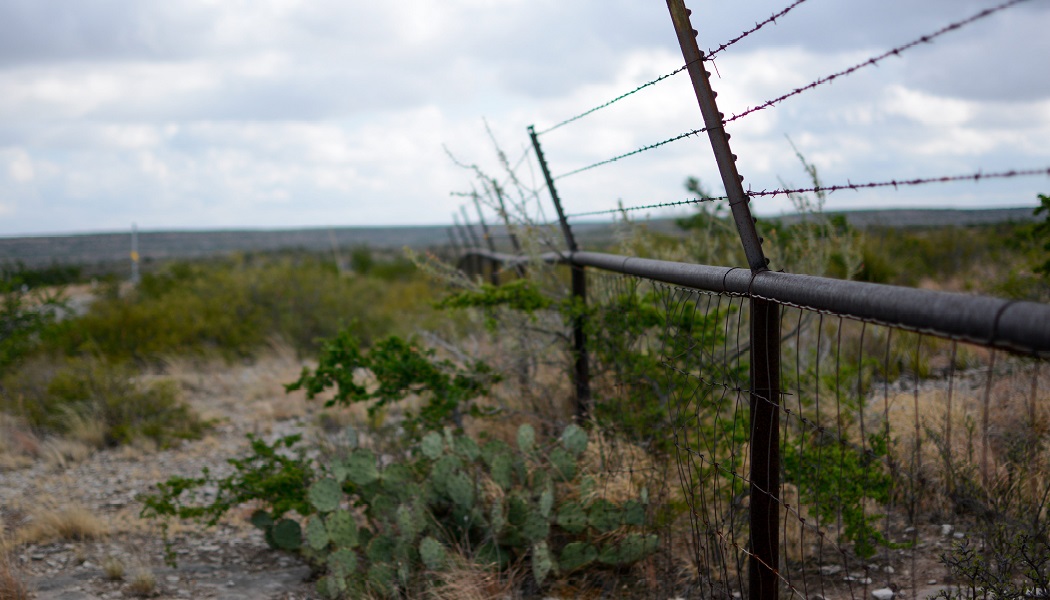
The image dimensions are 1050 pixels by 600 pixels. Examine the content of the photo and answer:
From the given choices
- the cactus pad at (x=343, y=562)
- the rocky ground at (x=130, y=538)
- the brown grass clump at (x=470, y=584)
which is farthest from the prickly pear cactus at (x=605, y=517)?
the rocky ground at (x=130, y=538)

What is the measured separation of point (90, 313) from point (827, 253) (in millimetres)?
10970

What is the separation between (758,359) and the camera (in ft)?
8.09

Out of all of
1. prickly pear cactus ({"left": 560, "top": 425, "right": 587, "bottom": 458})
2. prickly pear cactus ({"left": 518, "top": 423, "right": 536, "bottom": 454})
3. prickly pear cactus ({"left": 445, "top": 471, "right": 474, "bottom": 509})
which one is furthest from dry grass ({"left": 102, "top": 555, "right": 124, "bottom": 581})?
prickly pear cactus ({"left": 560, "top": 425, "right": 587, "bottom": 458})

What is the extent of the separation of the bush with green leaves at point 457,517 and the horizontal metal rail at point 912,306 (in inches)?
63.5

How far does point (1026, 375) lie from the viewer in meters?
5.35

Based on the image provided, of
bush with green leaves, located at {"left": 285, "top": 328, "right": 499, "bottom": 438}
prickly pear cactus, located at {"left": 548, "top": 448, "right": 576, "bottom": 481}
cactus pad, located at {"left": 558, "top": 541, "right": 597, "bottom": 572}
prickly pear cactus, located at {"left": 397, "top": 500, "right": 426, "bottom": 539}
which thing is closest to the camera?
cactus pad, located at {"left": 558, "top": 541, "right": 597, "bottom": 572}

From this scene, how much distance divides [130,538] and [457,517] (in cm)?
229

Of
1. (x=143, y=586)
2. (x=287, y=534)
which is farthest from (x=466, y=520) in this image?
(x=143, y=586)

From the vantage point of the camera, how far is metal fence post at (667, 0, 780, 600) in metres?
2.45

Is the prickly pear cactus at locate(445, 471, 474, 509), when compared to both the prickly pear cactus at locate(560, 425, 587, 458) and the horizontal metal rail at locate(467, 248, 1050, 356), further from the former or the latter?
the horizontal metal rail at locate(467, 248, 1050, 356)

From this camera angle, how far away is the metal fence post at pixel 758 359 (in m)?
2.45

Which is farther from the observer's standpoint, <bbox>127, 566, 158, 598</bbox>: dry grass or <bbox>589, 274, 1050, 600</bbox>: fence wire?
<bbox>127, 566, 158, 598</bbox>: dry grass

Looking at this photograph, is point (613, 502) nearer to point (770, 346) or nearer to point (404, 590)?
point (404, 590)

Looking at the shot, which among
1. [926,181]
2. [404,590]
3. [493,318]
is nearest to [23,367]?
[493,318]
